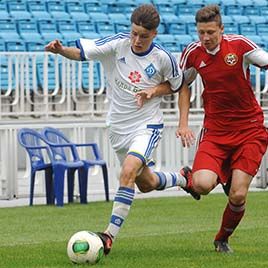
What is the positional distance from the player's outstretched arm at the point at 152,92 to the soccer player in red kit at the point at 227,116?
30cm

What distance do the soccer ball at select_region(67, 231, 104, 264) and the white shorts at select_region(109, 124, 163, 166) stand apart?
1.01 metres

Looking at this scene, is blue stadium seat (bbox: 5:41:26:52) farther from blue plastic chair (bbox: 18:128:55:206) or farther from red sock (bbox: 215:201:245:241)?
red sock (bbox: 215:201:245:241)

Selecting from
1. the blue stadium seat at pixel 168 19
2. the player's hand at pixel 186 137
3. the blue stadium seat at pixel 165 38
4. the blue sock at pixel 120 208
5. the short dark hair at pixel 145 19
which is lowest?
the blue sock at pixel 120 208

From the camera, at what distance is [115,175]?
1848 cm

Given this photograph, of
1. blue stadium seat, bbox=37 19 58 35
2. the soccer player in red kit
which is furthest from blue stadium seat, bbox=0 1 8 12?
the soccer player in red kit

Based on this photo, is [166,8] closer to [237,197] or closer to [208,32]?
[208,32]

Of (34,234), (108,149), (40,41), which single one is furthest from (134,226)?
(40,41)

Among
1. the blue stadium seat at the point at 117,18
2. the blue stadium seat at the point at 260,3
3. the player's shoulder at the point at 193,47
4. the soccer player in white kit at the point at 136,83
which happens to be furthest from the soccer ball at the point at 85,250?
the blue stadium seat at the point at 260,3

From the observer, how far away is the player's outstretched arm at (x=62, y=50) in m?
9.76

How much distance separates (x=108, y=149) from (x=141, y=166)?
338 inches

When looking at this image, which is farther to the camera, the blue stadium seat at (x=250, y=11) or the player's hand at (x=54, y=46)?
the blue stadium seat at (x=250, y=11)

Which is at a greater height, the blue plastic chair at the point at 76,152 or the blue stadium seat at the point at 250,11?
the blue stadium seat at the point at 250,11

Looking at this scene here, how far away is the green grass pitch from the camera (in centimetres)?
940

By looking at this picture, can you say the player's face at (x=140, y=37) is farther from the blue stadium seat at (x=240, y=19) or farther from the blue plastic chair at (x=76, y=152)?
the blue stadium seat at (x=240, y=19)
